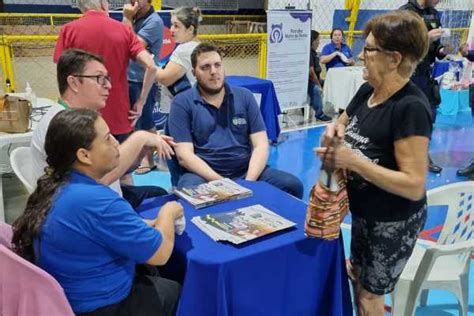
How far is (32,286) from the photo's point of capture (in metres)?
1.21

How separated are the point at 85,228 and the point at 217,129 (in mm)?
1265

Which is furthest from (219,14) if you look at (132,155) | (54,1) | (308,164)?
(132,155)

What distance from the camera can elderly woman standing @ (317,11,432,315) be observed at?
1367 mm

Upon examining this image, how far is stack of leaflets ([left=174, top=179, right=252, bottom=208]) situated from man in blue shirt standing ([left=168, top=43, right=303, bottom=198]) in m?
0.43

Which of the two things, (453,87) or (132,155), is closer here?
(132,155)

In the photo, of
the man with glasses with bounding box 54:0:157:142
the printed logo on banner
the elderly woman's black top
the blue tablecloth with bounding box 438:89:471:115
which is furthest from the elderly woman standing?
the blue tablecloth with bounding box 438:89:471:115

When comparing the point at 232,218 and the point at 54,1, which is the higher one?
the point at 54,1

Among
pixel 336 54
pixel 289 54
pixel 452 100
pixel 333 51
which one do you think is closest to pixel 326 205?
pixel 289 54

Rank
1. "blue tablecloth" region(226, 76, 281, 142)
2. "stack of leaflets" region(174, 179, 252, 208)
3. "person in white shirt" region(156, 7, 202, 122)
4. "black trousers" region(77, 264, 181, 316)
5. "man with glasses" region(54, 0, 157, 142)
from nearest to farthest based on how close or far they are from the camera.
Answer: "black trousers" region(77, 264, 181, 316)
"stack of leaflets" region(174, 179, 252, 208)
"man with glasses" region(54, 0, 157, 142)
"person in white shirt" region(156, 7, 202, 122)
"blue tablecloth" region(226, 76, 281, 142)

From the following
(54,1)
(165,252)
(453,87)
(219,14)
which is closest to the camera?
(165,252)

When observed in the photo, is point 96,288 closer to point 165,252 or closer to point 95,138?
point 165,252

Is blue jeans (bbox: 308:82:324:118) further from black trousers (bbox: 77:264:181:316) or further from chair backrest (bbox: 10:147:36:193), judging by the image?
black trousers (bbox: 77:264:181:316)

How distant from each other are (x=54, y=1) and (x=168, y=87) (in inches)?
525

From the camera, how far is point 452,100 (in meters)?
6.55
